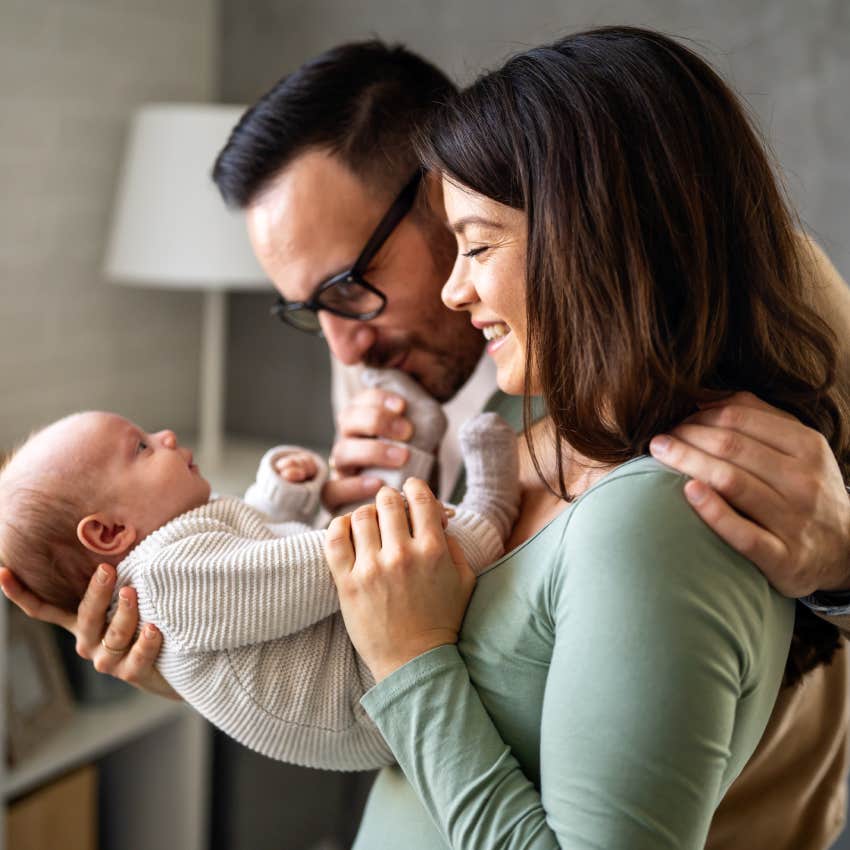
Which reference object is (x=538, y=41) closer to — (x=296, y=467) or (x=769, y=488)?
(x=296, y=467)

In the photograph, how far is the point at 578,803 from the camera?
77cm

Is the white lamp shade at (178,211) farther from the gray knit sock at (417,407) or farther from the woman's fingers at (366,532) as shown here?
the woman's fingers at (366,532)

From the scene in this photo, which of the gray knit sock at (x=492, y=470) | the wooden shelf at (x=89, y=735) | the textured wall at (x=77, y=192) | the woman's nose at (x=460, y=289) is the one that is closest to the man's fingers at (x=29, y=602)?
the gray knit sock at (x=492, y=470)

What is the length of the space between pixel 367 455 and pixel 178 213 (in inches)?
51.0

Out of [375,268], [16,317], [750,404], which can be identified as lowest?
[16,317]

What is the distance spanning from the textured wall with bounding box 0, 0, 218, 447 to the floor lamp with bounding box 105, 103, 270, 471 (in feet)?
0.46

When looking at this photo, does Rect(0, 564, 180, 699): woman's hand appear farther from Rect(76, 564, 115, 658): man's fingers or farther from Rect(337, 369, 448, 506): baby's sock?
Rect(337, 369, 448, 506): baby's sock

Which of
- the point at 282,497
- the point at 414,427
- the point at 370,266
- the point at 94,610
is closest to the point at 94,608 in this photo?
the point at 94,610

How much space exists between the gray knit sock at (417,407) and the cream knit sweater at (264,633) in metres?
0.31

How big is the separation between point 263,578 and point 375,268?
633mm

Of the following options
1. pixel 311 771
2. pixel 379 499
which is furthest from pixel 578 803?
pixel 311 771

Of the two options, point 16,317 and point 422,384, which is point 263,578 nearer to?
point 422,384

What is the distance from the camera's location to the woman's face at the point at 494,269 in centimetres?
95

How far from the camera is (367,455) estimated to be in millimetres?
1422
